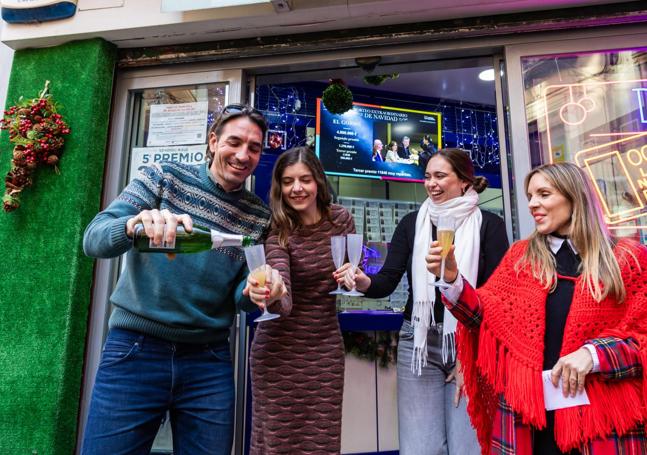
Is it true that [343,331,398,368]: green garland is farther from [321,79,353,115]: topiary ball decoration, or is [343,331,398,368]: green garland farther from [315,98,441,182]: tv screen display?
[321,79,353,115]: topiary ball decoration

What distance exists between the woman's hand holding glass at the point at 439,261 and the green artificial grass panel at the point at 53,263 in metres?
1.98

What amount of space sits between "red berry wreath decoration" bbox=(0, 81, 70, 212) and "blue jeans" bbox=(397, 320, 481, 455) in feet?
7.24

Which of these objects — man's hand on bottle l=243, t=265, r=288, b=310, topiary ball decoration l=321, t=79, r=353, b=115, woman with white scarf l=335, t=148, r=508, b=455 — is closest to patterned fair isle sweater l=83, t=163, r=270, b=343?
man's hand on bottle l=243, t=265, r=288, b=310

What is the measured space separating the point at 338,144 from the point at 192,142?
2.14 metres

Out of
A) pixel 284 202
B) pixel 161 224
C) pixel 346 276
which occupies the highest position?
pixel 284 202

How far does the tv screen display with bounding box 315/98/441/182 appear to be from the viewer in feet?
15.0

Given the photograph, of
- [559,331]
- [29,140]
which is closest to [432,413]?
[559,331]

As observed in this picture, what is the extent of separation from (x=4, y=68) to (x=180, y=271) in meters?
2.62

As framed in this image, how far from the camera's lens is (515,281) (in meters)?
1.48

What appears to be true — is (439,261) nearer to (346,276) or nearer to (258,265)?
(346,276)

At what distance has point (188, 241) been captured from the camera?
133 cm

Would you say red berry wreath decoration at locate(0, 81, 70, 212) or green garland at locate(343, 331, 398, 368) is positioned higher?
red berry wreath decoration at locate(0, 81, 70, 212)

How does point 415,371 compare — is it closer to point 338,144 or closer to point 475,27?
point 475,27

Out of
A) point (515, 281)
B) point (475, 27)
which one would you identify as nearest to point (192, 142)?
point (475, 27)
